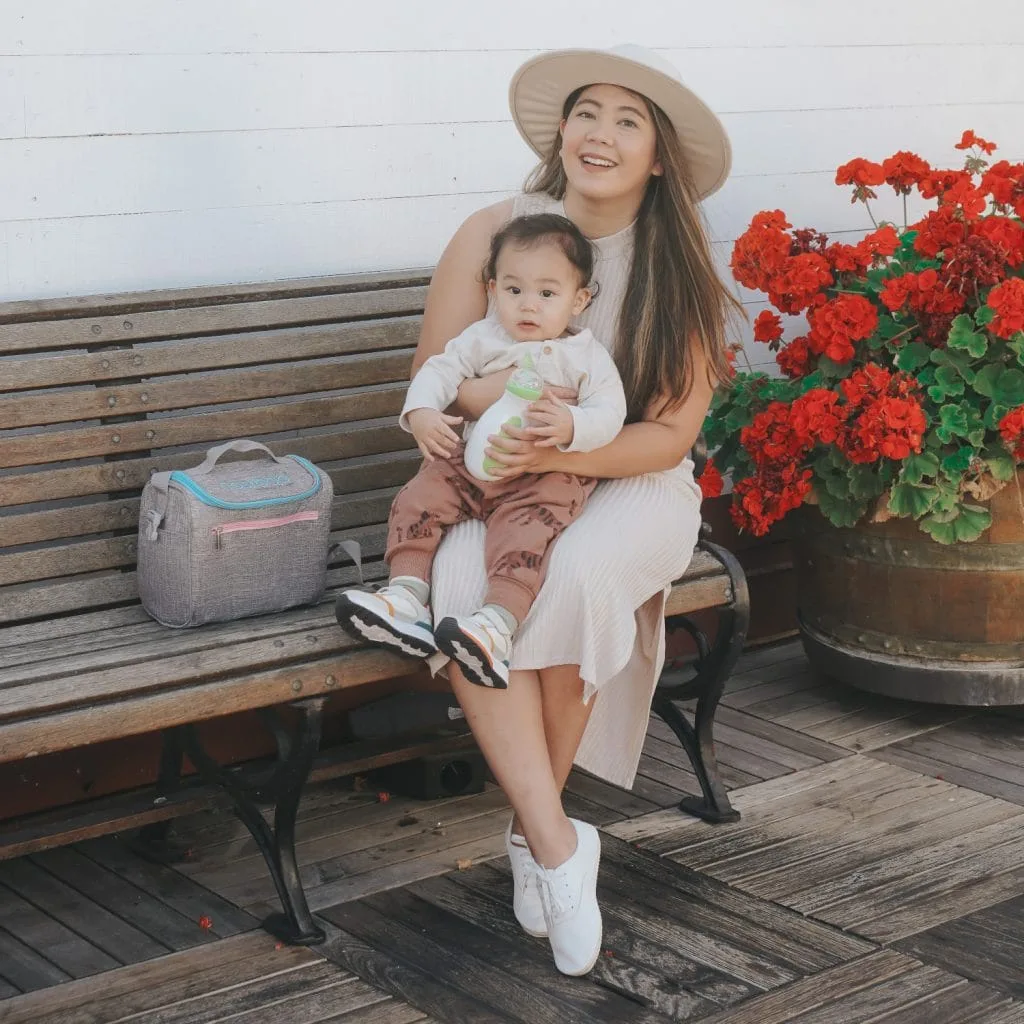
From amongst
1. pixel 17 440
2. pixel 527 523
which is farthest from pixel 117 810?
pixel 527 523

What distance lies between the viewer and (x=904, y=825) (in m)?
3.28

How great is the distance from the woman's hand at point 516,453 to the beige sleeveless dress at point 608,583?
0.42 ft

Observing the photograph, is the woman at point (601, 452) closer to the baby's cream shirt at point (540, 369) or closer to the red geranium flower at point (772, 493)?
the baby's cream shirt at point (540, 369)

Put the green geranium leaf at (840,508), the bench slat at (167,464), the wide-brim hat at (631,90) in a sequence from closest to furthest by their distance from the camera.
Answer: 1. the wide-brim hat at (631,90)
2. the bench slat at (167,464)
3. the green geranium leaf at (840,508)

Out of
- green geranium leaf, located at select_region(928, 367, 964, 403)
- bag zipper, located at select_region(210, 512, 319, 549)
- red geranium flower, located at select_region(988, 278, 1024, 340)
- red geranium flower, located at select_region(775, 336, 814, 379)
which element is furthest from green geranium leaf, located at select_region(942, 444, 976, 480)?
bag zipper, located at select_region(210, 512, 319, 549)

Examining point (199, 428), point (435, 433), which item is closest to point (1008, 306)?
point (435, 433)

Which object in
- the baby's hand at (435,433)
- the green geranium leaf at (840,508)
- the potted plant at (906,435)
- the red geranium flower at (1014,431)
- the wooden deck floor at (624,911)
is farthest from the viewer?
the green geranium leaf at (840,508)

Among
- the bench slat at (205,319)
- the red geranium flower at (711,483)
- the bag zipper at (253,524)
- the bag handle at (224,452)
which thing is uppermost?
the bench slat at (205,319)

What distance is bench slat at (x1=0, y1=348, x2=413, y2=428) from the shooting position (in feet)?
10.1

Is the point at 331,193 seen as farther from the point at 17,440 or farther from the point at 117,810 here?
the point at 117,810

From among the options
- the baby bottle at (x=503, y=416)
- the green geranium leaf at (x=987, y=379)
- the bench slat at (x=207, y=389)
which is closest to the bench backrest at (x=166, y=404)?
the bench slat at (x=207, y=389)

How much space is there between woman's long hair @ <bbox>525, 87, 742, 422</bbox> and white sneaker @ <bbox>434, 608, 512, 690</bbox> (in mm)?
584

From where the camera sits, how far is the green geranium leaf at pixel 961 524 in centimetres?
358

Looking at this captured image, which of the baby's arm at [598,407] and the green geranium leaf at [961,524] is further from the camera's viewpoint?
the green geranium leaf at [961,524]
